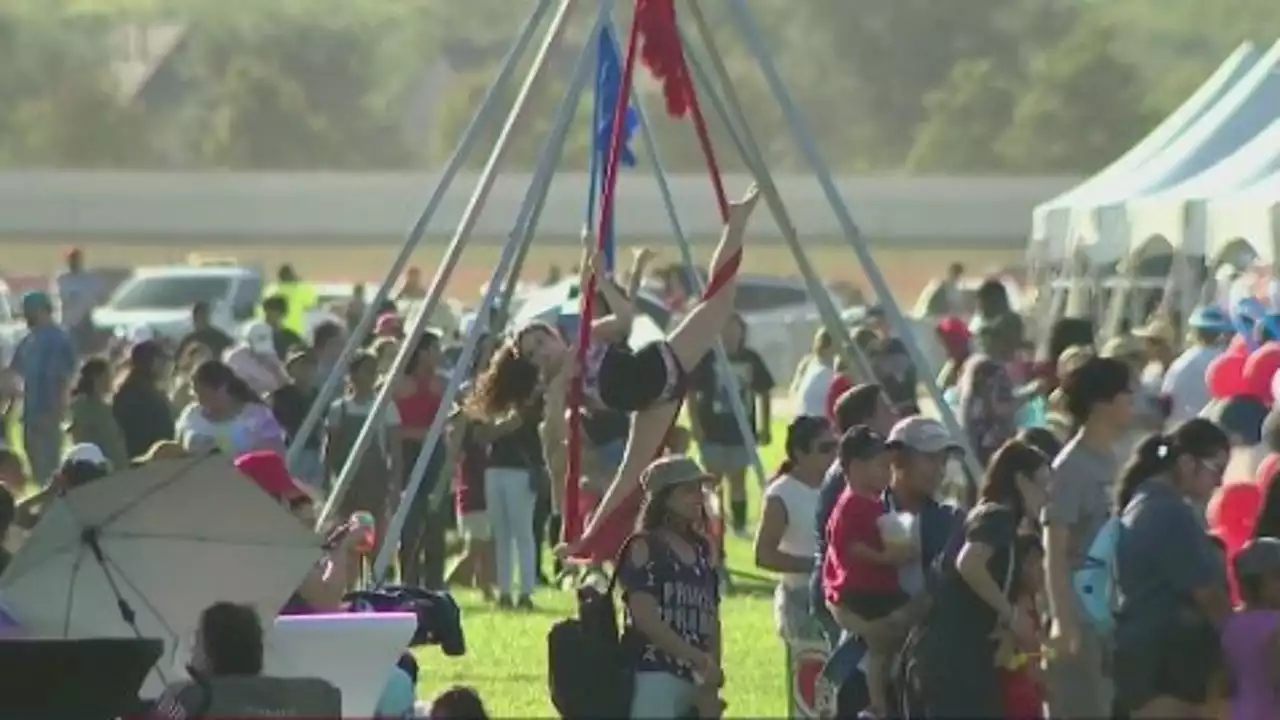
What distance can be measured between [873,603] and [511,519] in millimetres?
7436

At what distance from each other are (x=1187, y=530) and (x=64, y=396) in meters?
17.0

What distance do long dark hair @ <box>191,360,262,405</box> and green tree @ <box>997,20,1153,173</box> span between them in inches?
2558

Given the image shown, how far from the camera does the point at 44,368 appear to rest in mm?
25969

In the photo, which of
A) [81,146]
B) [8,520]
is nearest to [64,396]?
[8,520]

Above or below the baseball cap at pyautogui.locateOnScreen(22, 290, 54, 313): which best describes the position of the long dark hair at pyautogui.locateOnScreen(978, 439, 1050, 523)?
below

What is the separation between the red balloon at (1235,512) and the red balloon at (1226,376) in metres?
4.28

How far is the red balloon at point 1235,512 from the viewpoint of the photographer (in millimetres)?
12992

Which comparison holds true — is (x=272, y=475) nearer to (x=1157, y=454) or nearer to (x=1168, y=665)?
(x=1157, y=454)

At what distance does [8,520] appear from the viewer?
462 inches

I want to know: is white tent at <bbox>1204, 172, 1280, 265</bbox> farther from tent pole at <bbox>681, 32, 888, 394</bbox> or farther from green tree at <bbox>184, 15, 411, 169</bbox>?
green tree at <bbox>184, 15, 411, 169</bbox>

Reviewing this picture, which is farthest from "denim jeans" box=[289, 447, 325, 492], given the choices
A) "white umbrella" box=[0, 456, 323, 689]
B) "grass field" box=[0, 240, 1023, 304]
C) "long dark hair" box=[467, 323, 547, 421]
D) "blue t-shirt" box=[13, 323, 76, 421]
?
"grass field" box=[0, 240, 1023, 304]

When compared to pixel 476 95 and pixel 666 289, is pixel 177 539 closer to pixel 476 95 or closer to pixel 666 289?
pixel 666 289

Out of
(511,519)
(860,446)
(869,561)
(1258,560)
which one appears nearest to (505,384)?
(511,519)

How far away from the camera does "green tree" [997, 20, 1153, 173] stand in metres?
82.6
